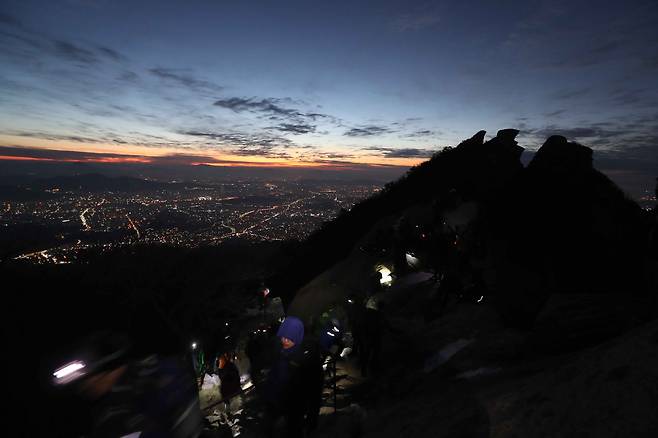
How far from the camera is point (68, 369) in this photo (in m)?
5.32

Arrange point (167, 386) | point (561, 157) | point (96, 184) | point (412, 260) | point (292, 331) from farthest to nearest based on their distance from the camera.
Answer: point (96, 184) → point (412, 260) → point (561, 157) → point (292, 331) → point (167, 386)

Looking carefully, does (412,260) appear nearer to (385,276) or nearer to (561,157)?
(385,276)

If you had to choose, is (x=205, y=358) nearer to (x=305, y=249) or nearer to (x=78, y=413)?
(x=78, y=413)

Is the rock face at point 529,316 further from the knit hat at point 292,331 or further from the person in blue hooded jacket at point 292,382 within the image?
the knit hat at point 292,331

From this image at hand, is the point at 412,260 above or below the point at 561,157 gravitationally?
below

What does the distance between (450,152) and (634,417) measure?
27.7 meters

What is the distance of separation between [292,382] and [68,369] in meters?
3.74

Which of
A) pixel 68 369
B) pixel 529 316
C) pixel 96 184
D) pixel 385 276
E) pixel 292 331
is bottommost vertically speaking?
pixel 96 184

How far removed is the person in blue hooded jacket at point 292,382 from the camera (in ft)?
15.6

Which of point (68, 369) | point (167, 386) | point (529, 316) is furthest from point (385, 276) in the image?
point (68, 369)

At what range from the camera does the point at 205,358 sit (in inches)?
473

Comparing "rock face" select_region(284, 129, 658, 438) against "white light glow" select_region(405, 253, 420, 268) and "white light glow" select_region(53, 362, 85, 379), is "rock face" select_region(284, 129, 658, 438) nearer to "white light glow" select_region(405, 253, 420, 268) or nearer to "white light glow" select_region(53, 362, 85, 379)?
"white light glow" select_region(405, 253, 420, 268)

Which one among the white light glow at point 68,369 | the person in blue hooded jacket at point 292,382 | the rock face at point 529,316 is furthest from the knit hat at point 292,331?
the white light glow at point 68,369

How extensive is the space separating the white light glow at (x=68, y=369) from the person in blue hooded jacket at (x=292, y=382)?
3157 millimetres
